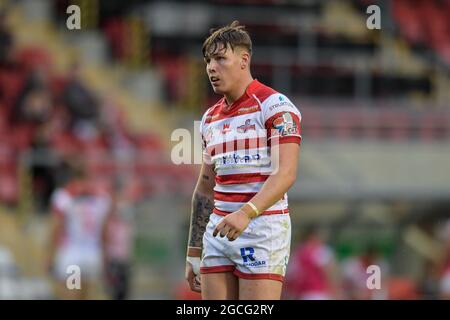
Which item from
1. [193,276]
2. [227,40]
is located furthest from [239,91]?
[193,276]

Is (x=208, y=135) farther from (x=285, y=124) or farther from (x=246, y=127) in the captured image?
(x=285, y=124)

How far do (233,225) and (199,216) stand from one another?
0.81 meters

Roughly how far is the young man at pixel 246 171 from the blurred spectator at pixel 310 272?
7.65 meters

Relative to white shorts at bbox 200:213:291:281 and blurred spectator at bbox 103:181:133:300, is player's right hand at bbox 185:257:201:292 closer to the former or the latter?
white shorts at bbox 200:213:291:281

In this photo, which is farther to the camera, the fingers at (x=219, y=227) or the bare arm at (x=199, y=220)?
the bare arm at (x=199, y=220)

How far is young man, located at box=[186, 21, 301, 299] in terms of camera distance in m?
5.70

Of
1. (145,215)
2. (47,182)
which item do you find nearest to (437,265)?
(145,215)

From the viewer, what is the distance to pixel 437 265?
15.7 m

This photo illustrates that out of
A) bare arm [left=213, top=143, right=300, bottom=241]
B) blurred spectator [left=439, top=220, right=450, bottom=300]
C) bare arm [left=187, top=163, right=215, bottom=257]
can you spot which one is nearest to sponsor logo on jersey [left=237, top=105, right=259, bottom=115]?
bare arm [left=213, top=143, right=300, bottom=241]

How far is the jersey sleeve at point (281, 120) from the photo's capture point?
224 inches

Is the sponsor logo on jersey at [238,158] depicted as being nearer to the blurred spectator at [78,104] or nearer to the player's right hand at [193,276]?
the player's right hand at [193,276]

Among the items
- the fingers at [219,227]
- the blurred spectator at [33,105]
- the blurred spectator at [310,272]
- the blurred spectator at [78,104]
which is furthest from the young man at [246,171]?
the blurred spectator at [78,104]

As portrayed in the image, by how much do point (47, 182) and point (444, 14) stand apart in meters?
11.9

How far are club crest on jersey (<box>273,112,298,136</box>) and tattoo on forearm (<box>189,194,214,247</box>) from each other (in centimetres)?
75
